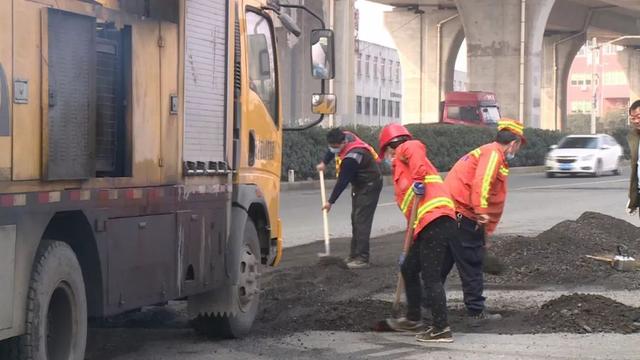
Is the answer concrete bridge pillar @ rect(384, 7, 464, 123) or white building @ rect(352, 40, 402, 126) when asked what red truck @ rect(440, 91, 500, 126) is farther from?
white building @ rect(352, 40, 402, 126)

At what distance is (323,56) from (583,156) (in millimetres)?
29492

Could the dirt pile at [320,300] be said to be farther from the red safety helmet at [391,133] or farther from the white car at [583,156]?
the white car at [583,156]

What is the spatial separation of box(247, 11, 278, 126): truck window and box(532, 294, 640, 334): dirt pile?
2.91 m

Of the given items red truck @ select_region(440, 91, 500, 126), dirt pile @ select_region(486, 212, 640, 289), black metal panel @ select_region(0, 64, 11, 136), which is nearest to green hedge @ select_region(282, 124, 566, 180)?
red truck @ select_region(440, 91, 500, 126)

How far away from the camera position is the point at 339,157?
42.1 feet

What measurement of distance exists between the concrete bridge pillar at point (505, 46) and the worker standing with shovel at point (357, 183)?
1531 inches

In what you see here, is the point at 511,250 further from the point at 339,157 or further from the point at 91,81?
the point at 91,81

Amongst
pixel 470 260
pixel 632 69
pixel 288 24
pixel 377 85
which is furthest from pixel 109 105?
pixel 377 85

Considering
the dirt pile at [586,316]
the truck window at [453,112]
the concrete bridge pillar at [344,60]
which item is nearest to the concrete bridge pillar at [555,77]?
the truck window at [453,112]

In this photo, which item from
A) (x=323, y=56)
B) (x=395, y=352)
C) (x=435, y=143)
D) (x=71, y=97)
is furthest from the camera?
(x=435, y=143)

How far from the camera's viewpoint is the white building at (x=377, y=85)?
108 metres

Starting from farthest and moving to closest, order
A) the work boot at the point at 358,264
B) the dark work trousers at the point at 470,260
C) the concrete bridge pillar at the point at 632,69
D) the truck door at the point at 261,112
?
the concrete bridge pillar at the point at 632,69 → the work boot at the point at 358,264 → the dark work trousers at the point at 470,260 → the truck door at the point at 261,112

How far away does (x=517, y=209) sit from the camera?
74.5 feet

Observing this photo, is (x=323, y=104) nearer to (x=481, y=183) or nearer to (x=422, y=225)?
(x=481, y=183)
